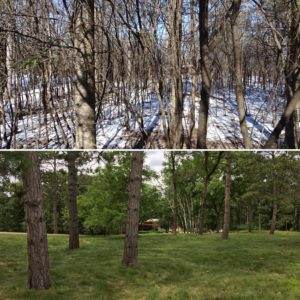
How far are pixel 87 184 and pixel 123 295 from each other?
833 millimetres

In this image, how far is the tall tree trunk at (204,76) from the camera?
1741 mm

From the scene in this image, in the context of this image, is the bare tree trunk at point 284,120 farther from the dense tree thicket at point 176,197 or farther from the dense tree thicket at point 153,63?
the dense tree thicket at point 176,197

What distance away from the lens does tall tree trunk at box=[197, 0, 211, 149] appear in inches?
68.6

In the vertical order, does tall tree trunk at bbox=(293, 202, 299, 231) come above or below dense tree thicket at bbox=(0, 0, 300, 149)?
below

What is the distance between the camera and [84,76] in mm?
1851

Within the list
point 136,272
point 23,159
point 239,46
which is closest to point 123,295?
point 136,272

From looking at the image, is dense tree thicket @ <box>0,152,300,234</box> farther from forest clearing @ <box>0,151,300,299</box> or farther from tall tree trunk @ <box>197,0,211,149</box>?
tall tree trunk @ <box>197,0,211,149</box>

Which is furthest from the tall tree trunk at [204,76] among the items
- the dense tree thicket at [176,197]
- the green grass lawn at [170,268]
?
the green grass lawn at [170,268]

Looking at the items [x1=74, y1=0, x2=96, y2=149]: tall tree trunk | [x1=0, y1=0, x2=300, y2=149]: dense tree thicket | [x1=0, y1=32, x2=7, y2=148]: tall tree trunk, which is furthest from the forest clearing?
[x1=74, y1=0, x2=96, y2=149]: tall tree trunk

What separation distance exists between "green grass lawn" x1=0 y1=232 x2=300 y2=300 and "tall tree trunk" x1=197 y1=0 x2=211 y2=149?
1.21 metres

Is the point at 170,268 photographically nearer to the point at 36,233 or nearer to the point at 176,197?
the point at 176,197

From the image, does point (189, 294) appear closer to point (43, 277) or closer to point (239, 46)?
point (43, 277)

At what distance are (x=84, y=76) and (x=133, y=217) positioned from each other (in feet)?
4.58

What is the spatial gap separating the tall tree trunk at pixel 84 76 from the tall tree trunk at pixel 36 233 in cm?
86
